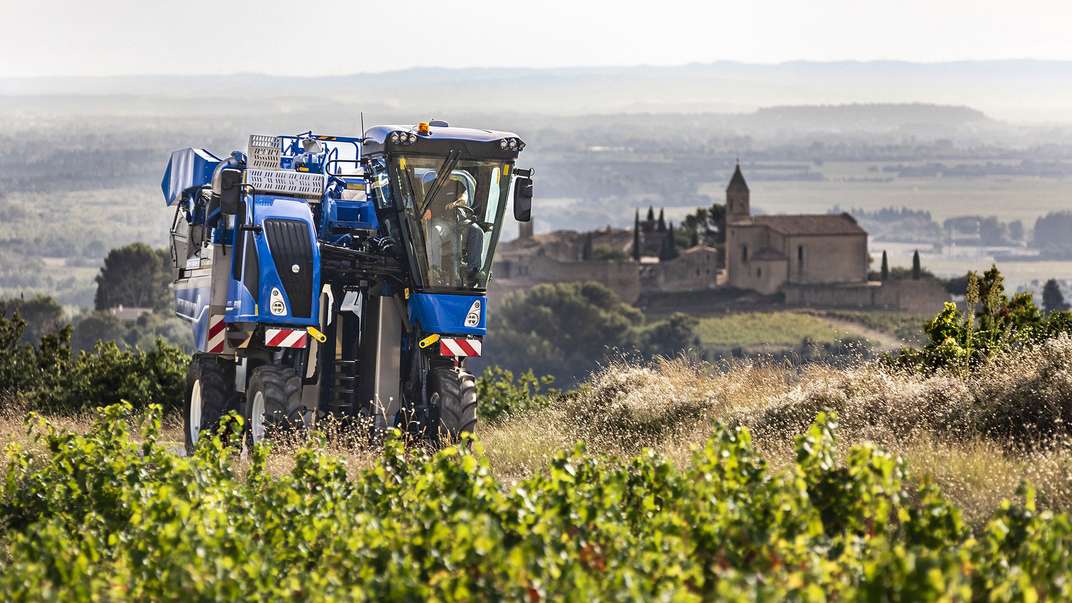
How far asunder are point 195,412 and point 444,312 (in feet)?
9.31

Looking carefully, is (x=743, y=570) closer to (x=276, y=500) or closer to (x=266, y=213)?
(x=276, y=500)

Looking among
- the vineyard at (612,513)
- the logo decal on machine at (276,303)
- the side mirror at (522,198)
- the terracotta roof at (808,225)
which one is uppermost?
the side mirror at (522,198)

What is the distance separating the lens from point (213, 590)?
22.1ft

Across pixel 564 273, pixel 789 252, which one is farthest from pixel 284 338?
pixel 564 273

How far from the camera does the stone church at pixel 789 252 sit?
164m

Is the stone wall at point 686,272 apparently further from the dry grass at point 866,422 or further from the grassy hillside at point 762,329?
the dry grass at point 866,422

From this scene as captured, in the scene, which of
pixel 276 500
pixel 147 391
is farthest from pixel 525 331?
pixel 276 500

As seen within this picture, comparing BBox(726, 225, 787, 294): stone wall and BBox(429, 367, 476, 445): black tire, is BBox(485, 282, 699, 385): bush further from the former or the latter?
BBox(429, 367, 476, 445): black tire

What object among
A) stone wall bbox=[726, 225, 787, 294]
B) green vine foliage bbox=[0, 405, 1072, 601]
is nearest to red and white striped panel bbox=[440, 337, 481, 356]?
green vine foliage bbox=[0, 405, 1072, 601]

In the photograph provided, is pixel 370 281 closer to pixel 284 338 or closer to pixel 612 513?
pixel 284 338

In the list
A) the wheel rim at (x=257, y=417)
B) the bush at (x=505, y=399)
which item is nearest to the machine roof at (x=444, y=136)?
the wheel rim at (x=257, y=417)

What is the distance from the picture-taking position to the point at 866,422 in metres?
11.9

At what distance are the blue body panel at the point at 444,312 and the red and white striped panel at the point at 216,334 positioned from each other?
5.94 ft

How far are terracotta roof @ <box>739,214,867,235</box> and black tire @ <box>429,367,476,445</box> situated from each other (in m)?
152
